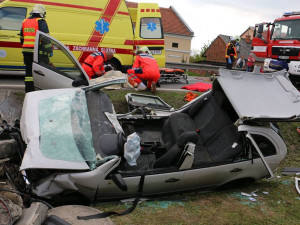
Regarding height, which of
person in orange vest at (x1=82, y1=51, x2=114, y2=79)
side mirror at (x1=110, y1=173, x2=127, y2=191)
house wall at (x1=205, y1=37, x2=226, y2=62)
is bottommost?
house wall at (x1=205, y1=37, x2=226, y2=62)

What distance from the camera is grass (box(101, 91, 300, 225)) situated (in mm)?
3350

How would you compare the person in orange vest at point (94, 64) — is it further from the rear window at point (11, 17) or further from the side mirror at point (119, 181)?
the side mirror at point (119, 181)

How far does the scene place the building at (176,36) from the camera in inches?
1154

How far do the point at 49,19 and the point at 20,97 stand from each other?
8.60 feet

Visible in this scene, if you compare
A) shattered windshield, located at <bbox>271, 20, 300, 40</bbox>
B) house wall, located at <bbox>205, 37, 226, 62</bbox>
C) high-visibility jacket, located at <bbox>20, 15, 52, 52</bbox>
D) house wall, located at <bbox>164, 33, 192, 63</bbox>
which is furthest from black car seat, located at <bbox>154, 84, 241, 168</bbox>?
house wall, located at <bbox>205, 37, 226, 62</bbox>

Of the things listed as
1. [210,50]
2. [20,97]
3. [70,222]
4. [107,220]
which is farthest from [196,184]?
[210,50]

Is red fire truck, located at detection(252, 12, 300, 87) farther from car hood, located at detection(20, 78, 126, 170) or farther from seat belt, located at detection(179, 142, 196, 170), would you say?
car hood, located at detection(20, 78, 126, 170)

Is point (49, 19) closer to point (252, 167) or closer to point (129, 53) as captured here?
point (129, 53)

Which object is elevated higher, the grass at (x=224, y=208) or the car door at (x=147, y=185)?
the car door at (x=147, y=185)

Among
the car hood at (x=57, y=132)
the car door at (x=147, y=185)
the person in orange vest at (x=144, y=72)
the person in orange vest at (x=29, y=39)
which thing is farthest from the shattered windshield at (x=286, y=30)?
the car hood at (x=57, y=132)

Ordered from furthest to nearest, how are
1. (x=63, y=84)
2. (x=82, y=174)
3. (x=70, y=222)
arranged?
(x=63, y=84) < (x=82, y=174) < (x=70, y=222)

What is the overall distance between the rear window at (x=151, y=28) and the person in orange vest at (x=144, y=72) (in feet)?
4.59

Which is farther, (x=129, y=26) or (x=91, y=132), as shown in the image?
(x=129, y=26)

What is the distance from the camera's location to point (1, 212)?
258cm
